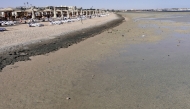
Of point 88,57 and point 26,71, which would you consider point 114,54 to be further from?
point 26,71

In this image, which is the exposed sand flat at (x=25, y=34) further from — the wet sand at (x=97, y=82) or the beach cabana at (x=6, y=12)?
the beach cabana at (x=6, y=12)

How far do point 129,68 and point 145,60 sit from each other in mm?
1960

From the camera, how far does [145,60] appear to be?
11773mm

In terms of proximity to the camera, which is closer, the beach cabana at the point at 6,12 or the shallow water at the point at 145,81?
the shallow water at the point at 145,81

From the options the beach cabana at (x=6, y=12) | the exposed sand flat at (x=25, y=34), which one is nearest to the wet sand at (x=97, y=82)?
the exposed sand flat at (x=25, y=34)

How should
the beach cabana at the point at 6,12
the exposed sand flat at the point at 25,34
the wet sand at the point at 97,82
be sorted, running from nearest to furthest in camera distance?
the wet sand at the point at 97,82
the exposed sand flat at the point at 25,34
the beach cabana at the point at 6,12

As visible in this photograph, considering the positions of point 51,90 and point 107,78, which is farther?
point 107,78

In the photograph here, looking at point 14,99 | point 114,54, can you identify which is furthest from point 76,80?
point 114,54

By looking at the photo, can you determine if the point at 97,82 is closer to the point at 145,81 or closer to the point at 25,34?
the point at 145,81

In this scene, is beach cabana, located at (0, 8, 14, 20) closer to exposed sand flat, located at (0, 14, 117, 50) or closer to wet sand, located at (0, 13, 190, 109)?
exposed sand flat, located at (0, 14, 117, 50)

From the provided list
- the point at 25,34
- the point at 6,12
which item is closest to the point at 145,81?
the point at 25,34

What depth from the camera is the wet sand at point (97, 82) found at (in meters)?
6.46

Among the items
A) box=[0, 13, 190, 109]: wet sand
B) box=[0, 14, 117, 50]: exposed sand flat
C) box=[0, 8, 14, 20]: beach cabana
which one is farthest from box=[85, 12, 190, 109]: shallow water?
box=[0, 8, 14, 20]: beach cabana

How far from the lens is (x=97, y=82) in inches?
326
